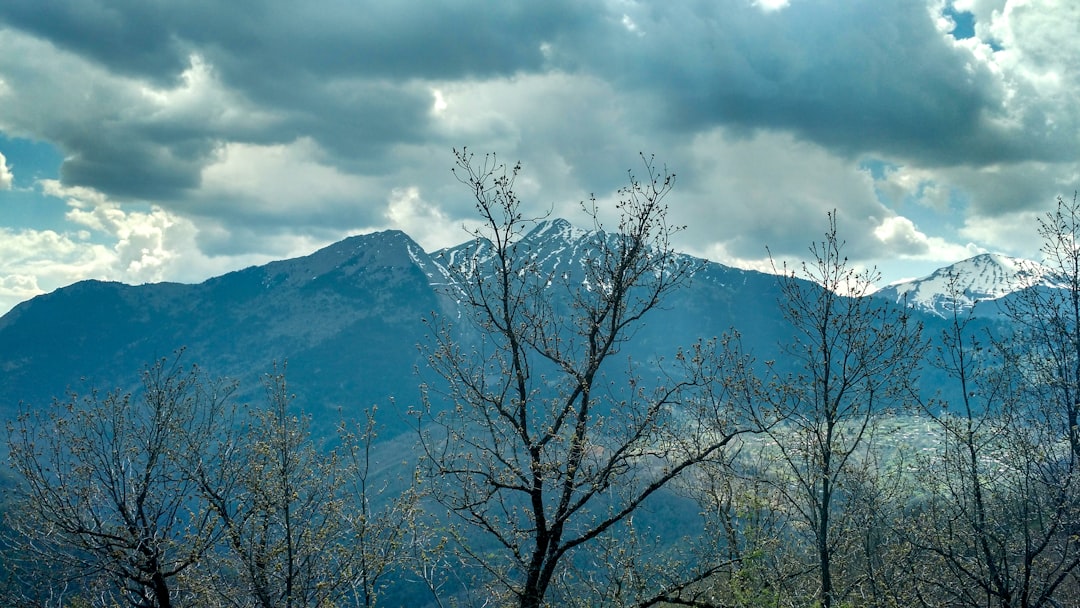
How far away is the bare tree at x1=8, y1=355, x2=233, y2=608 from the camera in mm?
25969

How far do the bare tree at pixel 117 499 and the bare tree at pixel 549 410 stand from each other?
551 inches

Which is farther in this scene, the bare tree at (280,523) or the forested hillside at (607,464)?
the bare tree at (280,523)

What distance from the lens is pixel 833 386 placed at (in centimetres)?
2298

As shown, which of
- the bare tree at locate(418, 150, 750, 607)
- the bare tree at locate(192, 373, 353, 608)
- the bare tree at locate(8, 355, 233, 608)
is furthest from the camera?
the bare tree at locate(8, 355, 233, 608)

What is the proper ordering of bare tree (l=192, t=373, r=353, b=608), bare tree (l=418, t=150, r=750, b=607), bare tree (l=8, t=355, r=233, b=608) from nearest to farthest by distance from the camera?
1. bare tree (l=418, t=150, r=750, b=607)
2. bare tree (l=192, t=373, r=353, b=608)
3. bare tree (l=8, t=355, r=233, b=608)

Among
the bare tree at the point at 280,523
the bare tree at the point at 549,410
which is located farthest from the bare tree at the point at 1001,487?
the bare tree at the point at 280,523

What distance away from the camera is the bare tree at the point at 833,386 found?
860 inches

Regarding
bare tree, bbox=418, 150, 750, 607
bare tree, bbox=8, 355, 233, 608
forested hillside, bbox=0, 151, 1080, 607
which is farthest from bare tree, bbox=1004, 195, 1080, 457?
bare tree, bbox=8, 355, 233, 608

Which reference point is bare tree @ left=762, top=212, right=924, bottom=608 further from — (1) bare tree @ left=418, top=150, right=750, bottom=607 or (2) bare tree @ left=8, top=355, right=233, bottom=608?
(2) bare tree @ left=8, top=355, right=233, bottom=608

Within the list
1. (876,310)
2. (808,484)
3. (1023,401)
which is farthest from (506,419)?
(1023,401)

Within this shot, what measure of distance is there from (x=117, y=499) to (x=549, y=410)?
64.1 feet

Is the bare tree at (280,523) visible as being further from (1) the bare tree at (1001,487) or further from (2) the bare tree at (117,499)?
(1) the bare tree at (1001,487)

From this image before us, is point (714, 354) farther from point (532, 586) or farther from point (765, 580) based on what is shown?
point (532, 586)

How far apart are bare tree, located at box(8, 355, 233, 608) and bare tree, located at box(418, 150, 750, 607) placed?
13991 mm
